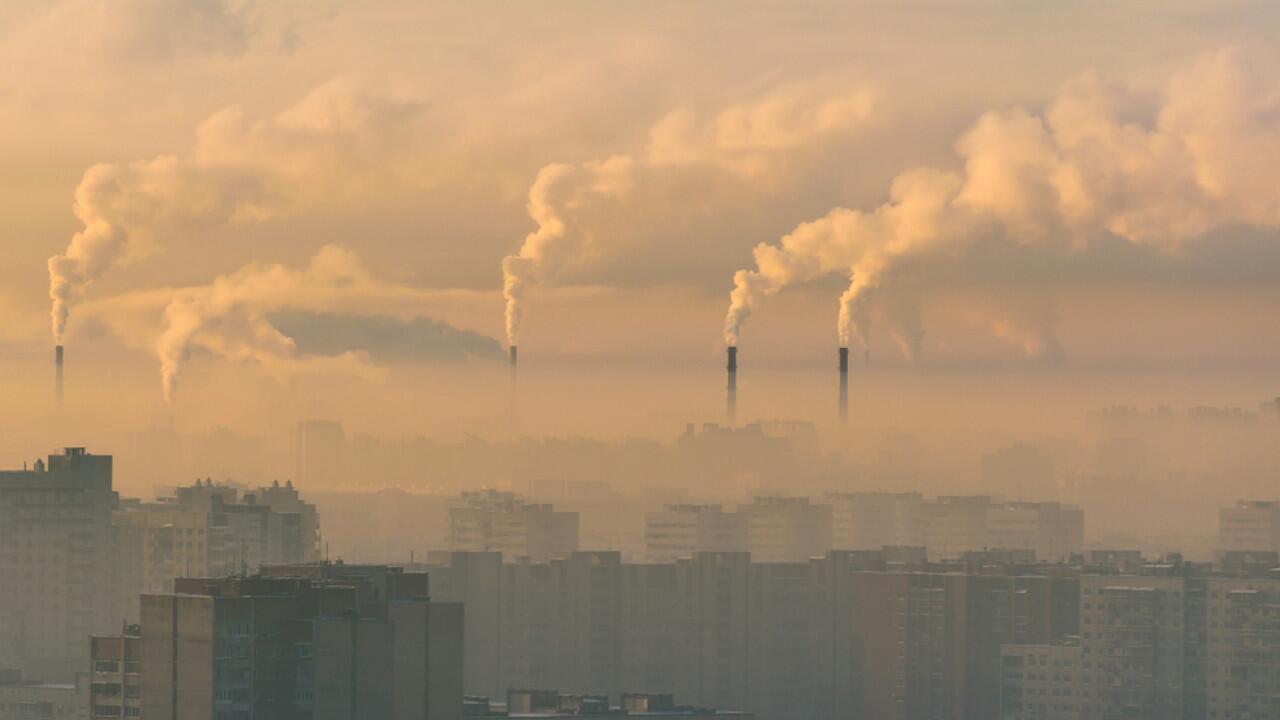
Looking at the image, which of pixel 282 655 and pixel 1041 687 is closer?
pixel 282 655

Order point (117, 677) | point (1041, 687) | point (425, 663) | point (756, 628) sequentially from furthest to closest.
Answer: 1. point (756, 628)
2. point (1041, 687)
3. point (425, 663)
4. point (117, 677)

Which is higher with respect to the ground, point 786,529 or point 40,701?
point 786,529

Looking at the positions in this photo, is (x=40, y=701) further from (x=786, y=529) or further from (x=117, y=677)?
(x=117, y=677)

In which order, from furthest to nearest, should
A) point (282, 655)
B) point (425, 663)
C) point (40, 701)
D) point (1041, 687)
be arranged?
point (1041, 687), point (40, 701), point (425, 663), point (282, 655)

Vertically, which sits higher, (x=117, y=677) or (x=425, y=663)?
(x=425, y=663)

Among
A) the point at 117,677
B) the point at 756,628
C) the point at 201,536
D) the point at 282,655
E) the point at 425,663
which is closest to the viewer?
the point at 282,655

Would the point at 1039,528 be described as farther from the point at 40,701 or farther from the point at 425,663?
the point at 425,663

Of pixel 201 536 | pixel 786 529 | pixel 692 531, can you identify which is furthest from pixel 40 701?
pixel 786 529

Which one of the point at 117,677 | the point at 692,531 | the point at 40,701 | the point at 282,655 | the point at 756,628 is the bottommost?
the point at 40,701

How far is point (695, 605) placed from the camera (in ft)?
358

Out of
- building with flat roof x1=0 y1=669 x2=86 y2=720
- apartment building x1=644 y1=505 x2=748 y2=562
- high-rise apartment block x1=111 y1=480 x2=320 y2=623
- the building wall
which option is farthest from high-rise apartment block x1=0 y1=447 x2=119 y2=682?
the building wall

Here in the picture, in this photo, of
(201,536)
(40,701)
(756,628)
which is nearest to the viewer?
(40,701)

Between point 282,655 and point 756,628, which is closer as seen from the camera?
point 282,655

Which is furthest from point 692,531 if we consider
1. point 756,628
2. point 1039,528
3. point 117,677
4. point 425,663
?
point 117,677
